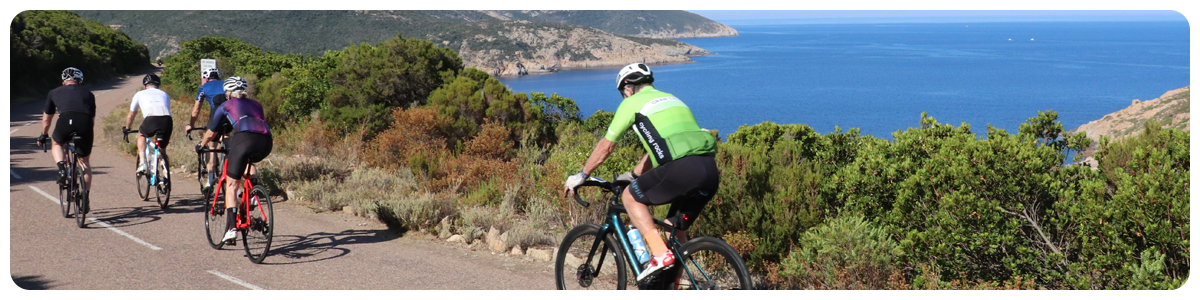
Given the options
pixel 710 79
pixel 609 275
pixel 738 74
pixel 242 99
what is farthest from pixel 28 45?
pixel 738 74

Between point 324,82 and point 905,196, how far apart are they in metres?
15.6

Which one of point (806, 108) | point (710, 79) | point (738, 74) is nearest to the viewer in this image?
point (806, 108)

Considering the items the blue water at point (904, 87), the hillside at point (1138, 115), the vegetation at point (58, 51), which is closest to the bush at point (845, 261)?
the vegetation at point (58, 51)

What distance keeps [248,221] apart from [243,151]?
586 mm

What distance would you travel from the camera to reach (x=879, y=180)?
6.66 meters

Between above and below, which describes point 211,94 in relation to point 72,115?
above

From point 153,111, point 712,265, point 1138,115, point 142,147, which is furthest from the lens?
point 1138,115

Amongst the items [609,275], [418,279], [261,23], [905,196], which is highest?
[905,196]

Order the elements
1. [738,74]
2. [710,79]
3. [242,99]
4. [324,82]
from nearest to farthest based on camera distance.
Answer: [242,99]
[324,82]
[710,79]
[738,74]

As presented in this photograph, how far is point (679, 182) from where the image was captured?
4.12 metres

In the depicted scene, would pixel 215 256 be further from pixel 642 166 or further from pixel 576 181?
pixel 642 166

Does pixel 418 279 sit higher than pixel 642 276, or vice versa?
pixel 642 276

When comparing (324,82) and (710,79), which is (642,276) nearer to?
(324,82)

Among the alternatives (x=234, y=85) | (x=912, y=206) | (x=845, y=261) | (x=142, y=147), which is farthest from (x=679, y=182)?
(x=142, y=147)
